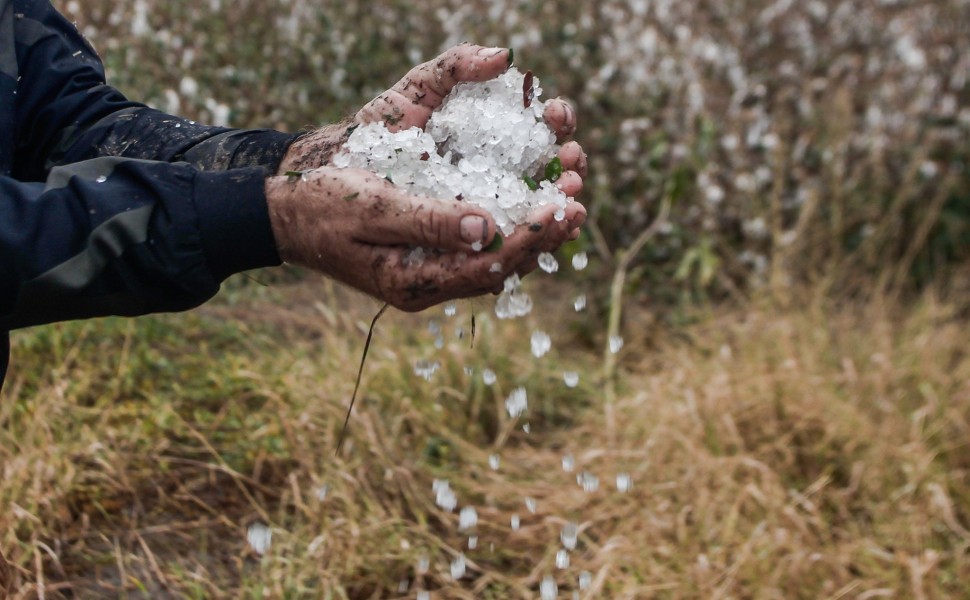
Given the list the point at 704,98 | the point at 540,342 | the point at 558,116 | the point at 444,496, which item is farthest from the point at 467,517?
the point at 704,98

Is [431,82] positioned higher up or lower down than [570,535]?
higher up

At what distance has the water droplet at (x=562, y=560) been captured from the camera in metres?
2.33

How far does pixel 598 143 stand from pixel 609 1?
2.90 ft

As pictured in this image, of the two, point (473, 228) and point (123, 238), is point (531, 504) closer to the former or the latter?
point (473, 228)

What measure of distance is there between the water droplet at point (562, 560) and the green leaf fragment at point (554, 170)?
0.97m

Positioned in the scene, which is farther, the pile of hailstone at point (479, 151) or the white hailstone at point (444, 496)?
the white hailstone at point (444, 496)

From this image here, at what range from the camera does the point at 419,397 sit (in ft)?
10.2

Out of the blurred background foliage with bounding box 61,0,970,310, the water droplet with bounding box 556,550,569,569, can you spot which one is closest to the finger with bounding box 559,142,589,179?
the water droplet with bounding box 556,550,569,569

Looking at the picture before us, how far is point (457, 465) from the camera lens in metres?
2.96

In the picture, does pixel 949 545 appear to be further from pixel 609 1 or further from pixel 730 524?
pixel 609 1

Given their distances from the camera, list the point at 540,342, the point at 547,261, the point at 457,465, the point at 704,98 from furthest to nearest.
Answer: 1. the point at 704,98
2. the point at 457,465
3. the point at 540,342
4. the point at 547,261

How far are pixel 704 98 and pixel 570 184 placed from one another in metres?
3.17

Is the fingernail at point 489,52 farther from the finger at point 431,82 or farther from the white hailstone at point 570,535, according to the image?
the white hailstone at point 570,535

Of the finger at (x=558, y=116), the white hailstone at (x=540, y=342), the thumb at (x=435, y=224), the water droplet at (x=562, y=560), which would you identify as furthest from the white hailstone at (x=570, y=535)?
the thumb at (x=435, y=224)
